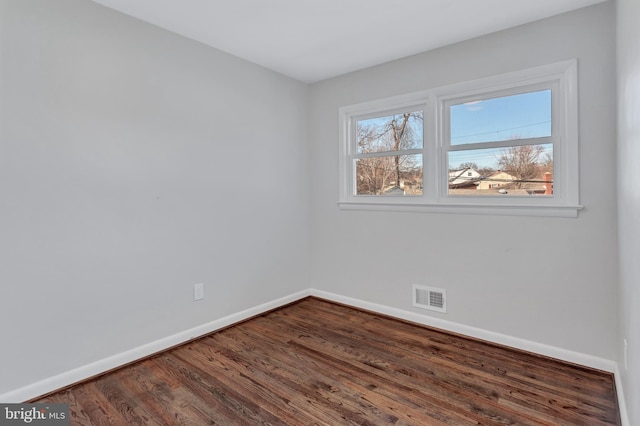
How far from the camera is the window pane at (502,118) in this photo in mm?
2488

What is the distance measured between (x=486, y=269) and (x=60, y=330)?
296cm

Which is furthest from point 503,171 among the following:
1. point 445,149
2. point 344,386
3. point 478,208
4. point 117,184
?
point 117,184

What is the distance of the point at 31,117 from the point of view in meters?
1.94

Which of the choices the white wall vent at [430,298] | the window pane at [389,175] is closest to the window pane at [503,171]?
the window pane at [389,175]

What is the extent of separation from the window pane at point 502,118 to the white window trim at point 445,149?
68 millimetres

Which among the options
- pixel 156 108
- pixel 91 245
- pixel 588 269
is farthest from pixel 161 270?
pixel 588 269

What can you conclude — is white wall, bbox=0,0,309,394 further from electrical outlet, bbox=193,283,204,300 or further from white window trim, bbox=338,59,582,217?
white window trim, bbox=338,59,582,217

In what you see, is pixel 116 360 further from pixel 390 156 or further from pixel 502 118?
pixel 502 118

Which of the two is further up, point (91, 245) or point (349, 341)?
point (91, 245)

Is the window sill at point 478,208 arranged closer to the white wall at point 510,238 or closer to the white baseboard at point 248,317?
the white wall at point 510,238

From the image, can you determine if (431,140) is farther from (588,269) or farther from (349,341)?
(349,341)

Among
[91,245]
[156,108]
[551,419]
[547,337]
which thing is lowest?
[551,419]

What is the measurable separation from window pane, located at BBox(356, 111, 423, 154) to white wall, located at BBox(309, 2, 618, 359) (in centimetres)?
26

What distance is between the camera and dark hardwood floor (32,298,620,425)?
5.91 feet
